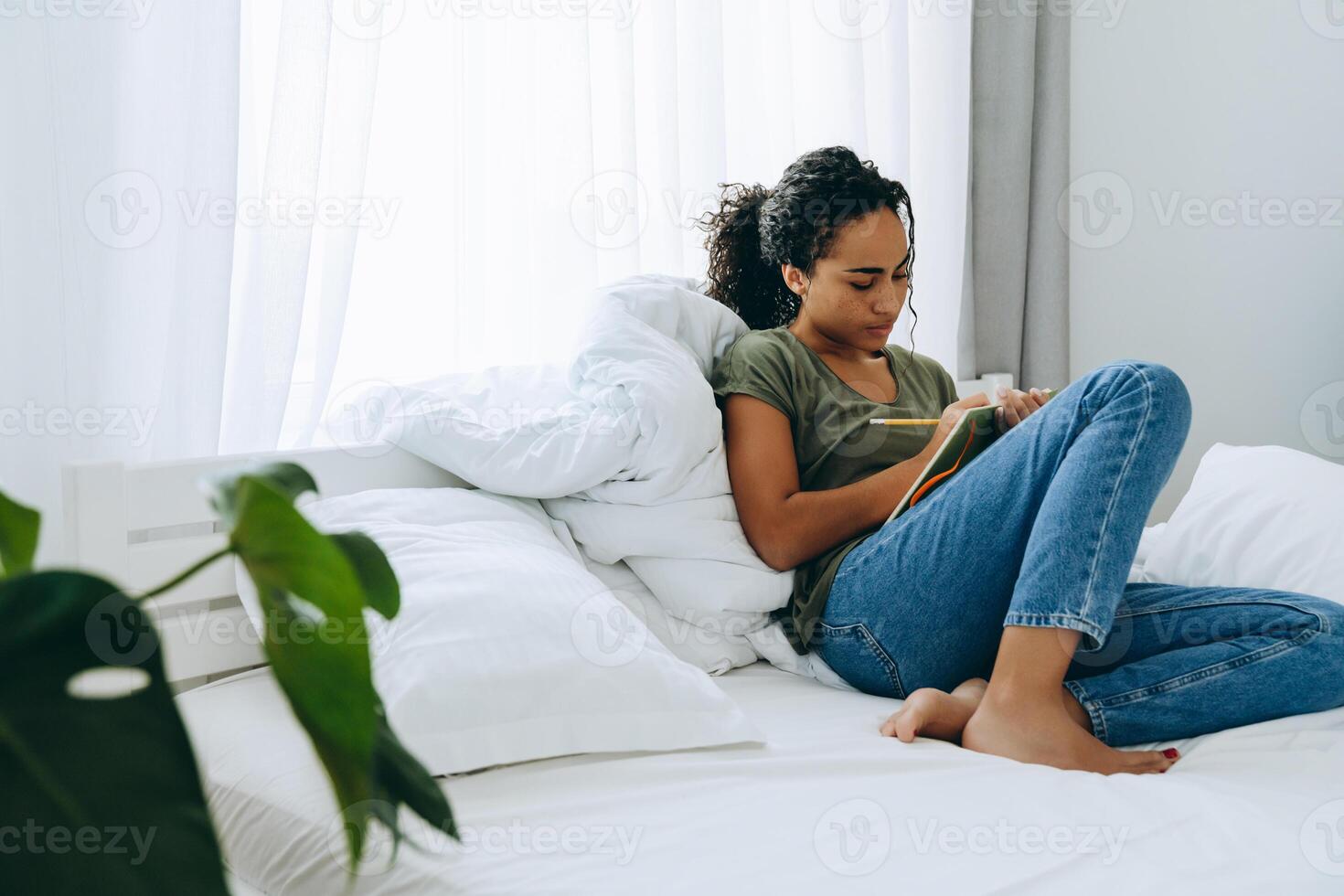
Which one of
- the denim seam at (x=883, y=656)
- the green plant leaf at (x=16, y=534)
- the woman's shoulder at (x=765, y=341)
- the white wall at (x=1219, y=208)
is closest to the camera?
the green plant leaf at (x=16, y=534)

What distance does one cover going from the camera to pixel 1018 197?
2373mm

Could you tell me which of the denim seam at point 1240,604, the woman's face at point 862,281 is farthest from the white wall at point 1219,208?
the denim seam at point 1240,604

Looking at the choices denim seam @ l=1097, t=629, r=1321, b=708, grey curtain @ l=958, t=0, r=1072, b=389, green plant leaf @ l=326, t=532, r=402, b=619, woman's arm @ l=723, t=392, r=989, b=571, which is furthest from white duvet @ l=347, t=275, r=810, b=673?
grey curtain @ l=958, t=0, r=1072, b=389

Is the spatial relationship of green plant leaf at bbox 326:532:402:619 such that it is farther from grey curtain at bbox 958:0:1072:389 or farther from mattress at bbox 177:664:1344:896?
grey curtain at bbox 958:0:1072:389

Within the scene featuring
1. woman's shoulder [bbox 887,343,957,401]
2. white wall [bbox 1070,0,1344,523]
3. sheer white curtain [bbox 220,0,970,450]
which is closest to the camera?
sheer white curtain [bbox 220,0,970,450]

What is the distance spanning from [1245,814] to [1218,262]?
6.13 feet

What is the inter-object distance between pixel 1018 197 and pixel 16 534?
7.55 ft

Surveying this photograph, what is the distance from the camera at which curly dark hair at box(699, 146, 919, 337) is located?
151 cm

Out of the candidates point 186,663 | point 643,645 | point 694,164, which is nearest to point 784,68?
point 694,164

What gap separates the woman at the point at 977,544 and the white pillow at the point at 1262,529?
0.13m

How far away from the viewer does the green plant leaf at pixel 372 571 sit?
15.1 inches

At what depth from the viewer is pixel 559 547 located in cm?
125

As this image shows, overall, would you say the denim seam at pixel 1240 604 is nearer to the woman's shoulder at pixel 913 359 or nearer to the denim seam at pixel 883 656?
the denim seam at pixel 883 656

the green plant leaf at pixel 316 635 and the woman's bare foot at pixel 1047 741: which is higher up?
the green plant leaf at pixel 316 635
